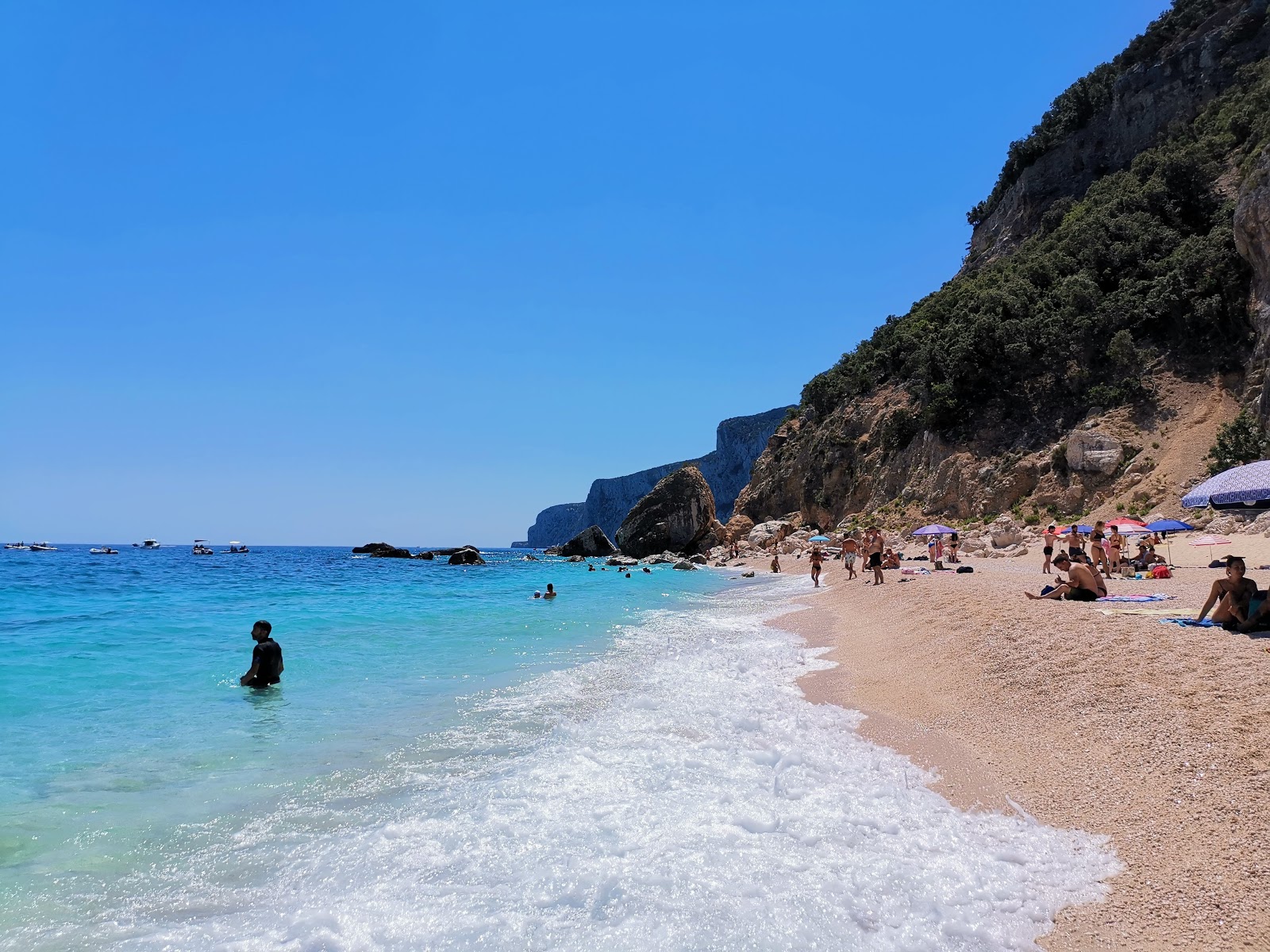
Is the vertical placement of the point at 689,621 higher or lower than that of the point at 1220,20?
lower

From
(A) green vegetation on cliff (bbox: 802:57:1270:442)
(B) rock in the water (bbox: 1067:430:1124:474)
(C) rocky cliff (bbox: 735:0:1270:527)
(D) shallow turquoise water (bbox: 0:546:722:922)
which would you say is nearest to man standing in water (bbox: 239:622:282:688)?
(D) shallow turquoise water (bbox: 0:546:722:922)

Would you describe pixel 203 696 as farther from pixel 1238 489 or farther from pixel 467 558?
pixel 467 558

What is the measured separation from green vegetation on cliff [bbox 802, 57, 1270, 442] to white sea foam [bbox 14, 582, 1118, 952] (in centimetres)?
3583

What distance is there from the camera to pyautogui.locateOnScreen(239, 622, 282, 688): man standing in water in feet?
34.7

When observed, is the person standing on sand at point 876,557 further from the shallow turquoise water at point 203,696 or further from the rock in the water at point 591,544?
the rock in the water at point 591,544

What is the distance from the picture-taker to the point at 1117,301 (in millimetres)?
36500

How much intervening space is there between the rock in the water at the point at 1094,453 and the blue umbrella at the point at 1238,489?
2220 cm

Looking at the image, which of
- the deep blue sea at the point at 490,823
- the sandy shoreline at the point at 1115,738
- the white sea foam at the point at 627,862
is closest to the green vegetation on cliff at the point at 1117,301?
the sandy shoreline at the point at 1115,738

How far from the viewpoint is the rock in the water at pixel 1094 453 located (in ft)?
103

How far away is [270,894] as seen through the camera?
425cm

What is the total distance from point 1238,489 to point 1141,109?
53.1 metres

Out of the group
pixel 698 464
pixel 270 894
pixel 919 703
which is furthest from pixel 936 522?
pixel 698 464

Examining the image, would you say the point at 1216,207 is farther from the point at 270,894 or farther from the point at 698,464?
the point at 698,464

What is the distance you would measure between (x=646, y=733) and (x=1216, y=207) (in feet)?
149
